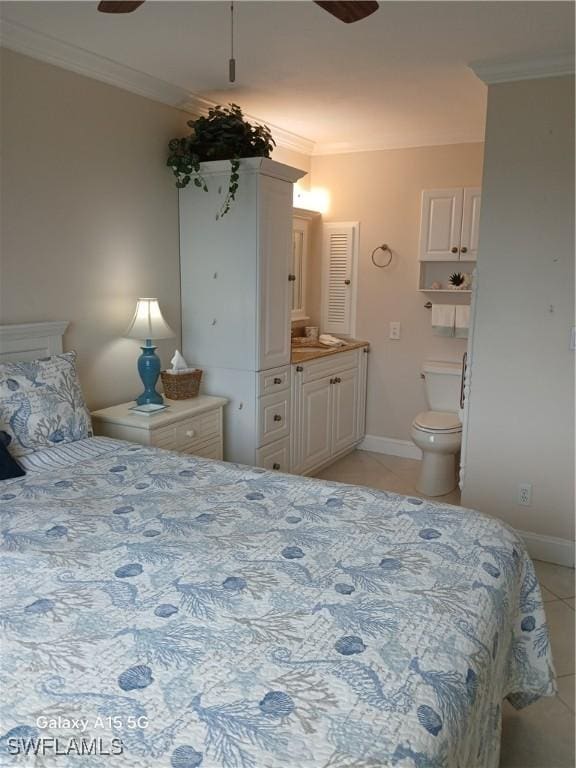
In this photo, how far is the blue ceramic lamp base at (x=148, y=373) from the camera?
124 inches

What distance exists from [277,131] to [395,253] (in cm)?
125

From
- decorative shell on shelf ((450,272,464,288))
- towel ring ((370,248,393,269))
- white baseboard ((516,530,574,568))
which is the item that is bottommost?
white baseboard ((516,530,574,568))

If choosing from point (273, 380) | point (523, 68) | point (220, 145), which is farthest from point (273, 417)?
point (523, 68)

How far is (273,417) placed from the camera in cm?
369

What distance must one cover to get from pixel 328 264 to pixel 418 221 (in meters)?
0.80

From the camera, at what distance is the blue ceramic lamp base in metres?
3.16

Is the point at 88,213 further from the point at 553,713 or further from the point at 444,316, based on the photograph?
the point at 553,713

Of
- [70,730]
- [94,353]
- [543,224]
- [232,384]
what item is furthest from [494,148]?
[70,730]

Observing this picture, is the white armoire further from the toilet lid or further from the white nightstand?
the toilet lid

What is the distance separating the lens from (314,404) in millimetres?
4133

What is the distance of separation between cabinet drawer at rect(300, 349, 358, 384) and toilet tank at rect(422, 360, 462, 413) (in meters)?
0.56

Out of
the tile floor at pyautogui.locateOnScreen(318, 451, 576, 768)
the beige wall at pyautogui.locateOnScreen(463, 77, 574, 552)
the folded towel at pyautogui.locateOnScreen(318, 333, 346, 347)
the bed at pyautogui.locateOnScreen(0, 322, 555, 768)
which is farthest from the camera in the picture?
the folded towel at pyautogui.locateOnScreen(318, 333, 346, 347)

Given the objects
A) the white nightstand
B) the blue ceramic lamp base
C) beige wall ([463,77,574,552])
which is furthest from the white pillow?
beige wall ([463,77,574,552])

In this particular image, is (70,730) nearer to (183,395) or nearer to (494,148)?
(183,395)
